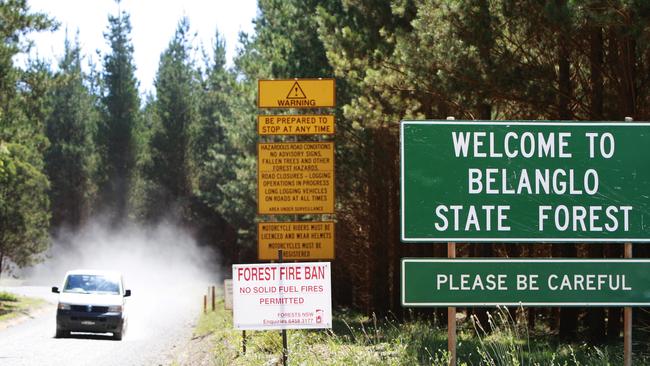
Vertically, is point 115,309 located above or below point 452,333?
below

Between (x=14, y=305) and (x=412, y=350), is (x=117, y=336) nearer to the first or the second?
(x=412, y=350)

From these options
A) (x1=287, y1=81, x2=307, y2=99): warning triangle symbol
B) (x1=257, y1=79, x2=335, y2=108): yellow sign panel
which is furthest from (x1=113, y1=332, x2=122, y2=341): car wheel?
(x1=287, y1=81, x2=307, y2=99): warning triangle symbol

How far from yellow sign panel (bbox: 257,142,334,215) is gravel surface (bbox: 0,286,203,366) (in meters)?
4.01

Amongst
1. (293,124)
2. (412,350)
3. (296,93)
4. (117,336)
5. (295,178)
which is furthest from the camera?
(117,336)

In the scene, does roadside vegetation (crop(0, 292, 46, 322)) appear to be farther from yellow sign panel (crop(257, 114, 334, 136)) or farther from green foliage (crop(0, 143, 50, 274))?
yellow sign panel (crop(257, 114, 334, 136))

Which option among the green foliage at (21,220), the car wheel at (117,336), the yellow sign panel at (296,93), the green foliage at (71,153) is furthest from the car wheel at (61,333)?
the green foliage at (71,153)

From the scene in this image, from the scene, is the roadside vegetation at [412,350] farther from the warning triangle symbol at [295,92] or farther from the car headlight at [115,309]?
the car headlight at [115,309]

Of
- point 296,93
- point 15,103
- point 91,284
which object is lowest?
point 91,284

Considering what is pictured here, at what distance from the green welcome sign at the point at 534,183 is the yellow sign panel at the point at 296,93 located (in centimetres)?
764

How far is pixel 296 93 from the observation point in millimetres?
17797

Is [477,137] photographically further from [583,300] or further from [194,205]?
[194,205]

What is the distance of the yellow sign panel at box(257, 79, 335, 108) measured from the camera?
1778cm

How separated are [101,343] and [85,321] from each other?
900 millimetres


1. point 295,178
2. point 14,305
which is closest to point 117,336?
point 295,178
